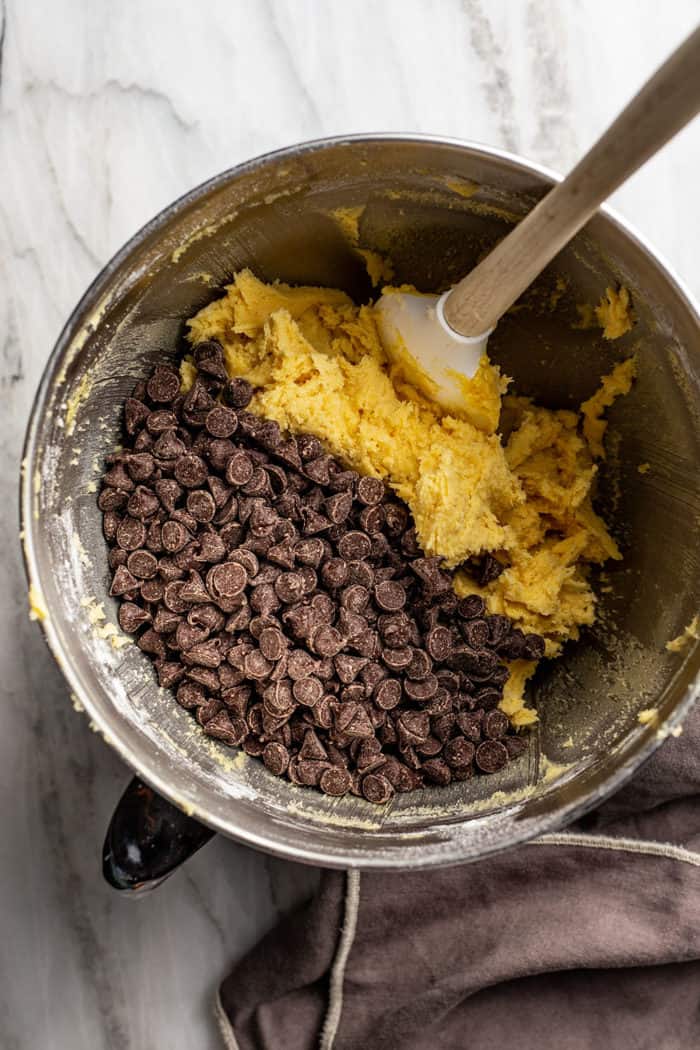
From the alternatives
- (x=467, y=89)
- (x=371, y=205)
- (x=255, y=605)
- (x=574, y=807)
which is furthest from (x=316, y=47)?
(x=574, y=807)

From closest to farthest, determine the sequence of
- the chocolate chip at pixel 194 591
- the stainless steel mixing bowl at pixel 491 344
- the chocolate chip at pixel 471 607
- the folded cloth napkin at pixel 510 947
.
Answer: the stainless steel mixing bowl at pixel 491 344 → the chocolate chip at pixel 194 591 → the chocolate chip at pixel 471 607 → the folded cloth napkin at pixel 510 947

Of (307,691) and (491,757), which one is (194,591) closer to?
(307,691)

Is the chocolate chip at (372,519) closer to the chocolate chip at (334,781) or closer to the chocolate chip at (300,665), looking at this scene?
the chocolate chip at (300,665)

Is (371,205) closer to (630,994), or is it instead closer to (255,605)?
(255,605)

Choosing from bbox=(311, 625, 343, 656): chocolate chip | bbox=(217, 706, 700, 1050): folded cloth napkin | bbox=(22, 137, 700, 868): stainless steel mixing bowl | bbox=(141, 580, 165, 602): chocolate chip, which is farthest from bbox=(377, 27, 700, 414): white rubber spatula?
bbox=(217, 706, 700, 1050): folded cloth napkin

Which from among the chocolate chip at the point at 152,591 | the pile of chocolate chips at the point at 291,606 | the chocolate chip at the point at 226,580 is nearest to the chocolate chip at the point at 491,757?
the pile of chocolate chips at the point at 291,606

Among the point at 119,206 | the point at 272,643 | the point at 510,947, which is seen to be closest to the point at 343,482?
the point at 272,643

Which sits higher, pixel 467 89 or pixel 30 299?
pixel 467 89
